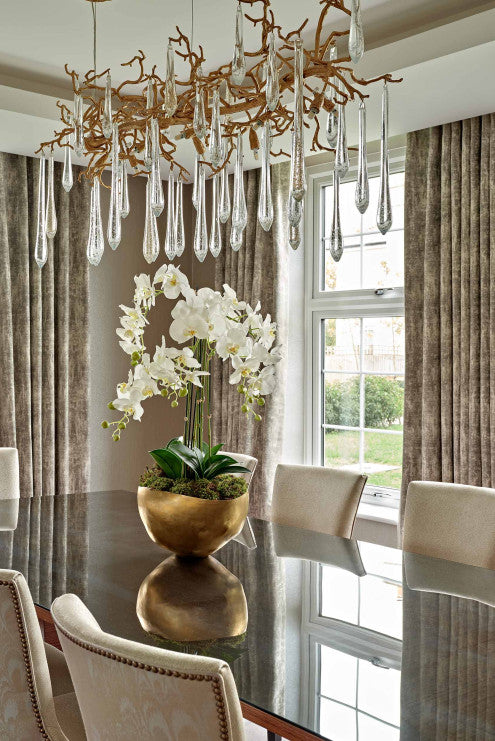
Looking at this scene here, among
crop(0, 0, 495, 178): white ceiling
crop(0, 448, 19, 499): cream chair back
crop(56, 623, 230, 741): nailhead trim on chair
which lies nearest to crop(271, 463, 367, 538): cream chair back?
crop(0, 448, 19, 499): cream chair back

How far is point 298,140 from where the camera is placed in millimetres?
1670

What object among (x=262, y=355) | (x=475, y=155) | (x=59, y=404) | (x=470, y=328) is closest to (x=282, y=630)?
(x=262, y=355)

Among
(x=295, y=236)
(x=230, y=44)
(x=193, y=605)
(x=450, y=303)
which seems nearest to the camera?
(x=193, y=605)

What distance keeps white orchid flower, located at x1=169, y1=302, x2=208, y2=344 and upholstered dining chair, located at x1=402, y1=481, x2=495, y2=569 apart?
41.8 inches

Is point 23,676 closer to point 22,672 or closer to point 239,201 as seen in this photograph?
point 22,672

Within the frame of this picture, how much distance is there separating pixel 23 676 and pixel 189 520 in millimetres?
653

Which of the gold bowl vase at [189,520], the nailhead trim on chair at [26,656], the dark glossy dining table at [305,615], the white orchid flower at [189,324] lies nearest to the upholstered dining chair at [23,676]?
the nailhead trim on chair at [26,656]

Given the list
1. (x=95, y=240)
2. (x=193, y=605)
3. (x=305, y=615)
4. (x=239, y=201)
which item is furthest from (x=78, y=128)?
(x=305, y=615)

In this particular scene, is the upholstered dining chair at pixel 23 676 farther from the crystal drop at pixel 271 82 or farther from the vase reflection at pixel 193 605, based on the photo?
the crystal drop at pixel 271 82

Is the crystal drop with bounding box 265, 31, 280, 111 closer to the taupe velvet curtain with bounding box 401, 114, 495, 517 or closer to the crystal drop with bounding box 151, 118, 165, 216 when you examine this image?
the crystal drop with bounding box 151, 118, 165, 216

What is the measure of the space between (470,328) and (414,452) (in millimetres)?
682

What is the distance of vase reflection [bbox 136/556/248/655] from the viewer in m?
1.70

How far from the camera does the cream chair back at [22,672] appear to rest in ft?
5.24

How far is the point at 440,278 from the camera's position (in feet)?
12.9
